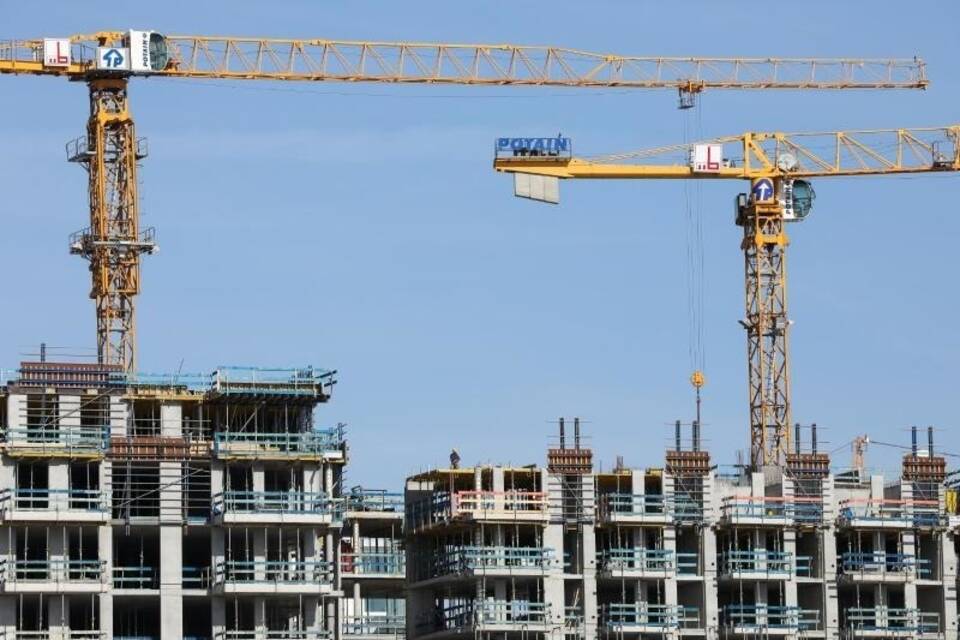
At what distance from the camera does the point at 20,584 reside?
199 m

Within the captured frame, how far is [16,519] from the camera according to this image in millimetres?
199875

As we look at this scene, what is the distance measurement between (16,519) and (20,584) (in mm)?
3773

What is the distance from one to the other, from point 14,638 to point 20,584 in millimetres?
3145

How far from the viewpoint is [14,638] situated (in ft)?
654

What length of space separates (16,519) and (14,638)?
22.5 ft
